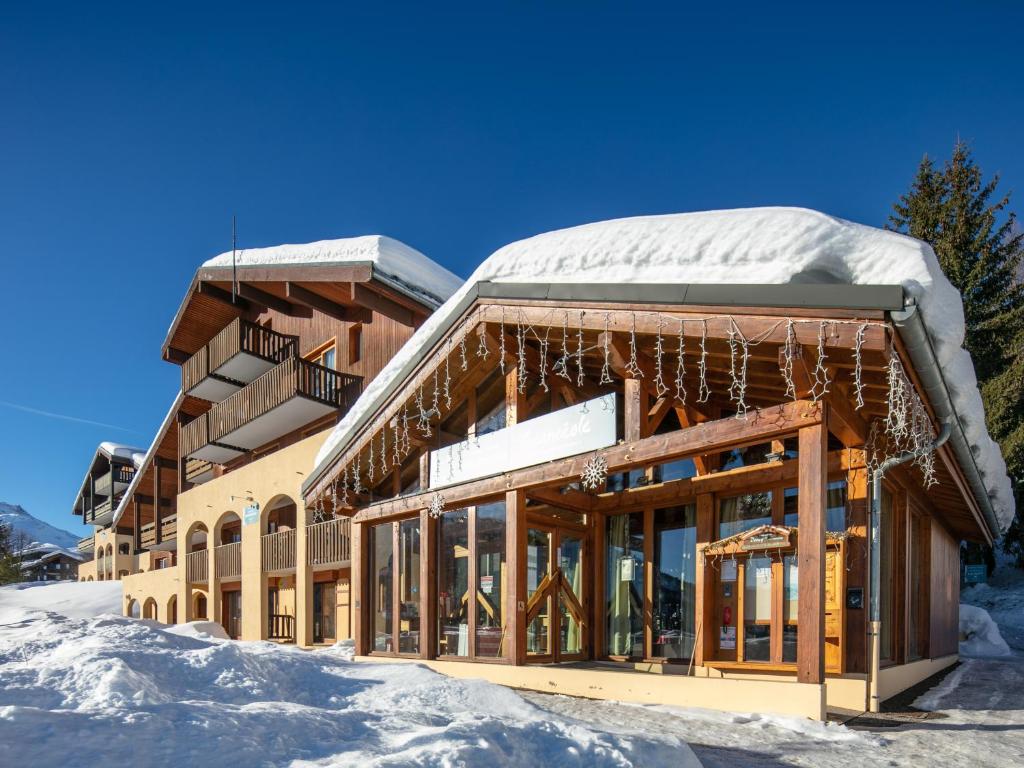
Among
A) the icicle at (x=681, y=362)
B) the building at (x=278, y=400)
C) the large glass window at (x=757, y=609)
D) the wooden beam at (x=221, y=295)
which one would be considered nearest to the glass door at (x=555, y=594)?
the large glass window at (x=757, y=609)

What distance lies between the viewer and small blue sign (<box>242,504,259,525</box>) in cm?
1872

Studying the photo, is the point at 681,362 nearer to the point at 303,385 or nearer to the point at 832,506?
the point at 832,506

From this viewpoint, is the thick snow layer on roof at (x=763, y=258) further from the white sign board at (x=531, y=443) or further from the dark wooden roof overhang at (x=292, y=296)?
the dark wooden roof overhang at (x=292, y=296)

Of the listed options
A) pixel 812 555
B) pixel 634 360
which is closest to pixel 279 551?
pixel 634 360

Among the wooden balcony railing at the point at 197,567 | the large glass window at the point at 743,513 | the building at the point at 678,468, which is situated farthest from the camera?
the wooden balcony railing at the point at 197,567

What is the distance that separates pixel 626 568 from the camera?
35.2 feet

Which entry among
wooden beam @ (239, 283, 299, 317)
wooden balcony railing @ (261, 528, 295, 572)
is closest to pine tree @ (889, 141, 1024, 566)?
wooden balcony railing @ (261, 528, 295, 572)

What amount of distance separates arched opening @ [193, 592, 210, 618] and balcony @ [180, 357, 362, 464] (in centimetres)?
408

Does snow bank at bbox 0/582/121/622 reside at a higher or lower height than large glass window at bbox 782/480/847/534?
lower

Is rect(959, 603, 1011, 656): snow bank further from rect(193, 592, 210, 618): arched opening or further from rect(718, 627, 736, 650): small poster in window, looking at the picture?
rect(193, 592, 210, 618): arched opening

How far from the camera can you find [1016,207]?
95.7 feet

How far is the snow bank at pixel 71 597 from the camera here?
27.9 m

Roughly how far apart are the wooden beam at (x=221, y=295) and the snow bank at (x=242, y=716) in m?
16.4

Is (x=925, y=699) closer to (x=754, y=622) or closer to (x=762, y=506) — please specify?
(x=754, y=622)
